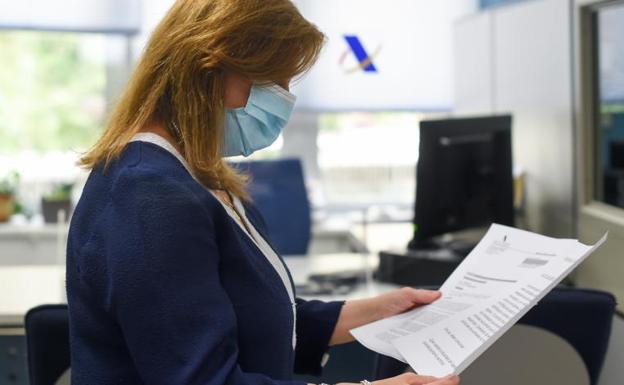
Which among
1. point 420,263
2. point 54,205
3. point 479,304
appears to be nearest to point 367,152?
point 54,205

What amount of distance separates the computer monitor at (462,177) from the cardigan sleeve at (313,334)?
116cm

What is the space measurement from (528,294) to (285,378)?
14.5 inches

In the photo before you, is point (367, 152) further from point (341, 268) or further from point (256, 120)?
point (256, 120)

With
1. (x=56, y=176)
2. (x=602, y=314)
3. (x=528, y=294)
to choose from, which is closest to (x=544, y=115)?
(x=602, y=314)

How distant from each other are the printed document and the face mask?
1.21ft

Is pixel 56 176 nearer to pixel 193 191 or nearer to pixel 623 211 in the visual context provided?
pixel 623 211

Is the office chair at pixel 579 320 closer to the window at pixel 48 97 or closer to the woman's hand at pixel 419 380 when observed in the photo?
the woman's hand at pixel 419 380

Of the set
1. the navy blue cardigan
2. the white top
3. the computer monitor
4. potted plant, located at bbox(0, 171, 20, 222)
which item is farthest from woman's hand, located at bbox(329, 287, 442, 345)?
potted plant, located at bbox(0, 171, 20, 222)

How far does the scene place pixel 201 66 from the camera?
122 cm

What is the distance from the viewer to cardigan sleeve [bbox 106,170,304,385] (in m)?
1.12

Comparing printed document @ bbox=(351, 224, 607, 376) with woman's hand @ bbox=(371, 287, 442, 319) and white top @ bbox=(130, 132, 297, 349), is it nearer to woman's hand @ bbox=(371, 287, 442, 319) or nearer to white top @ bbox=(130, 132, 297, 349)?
woman's hand @ bbox=(371, 287, 442, 319)

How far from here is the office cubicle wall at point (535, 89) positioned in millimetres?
2914

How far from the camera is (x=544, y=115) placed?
3.09 metres

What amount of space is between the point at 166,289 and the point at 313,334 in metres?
0.56
